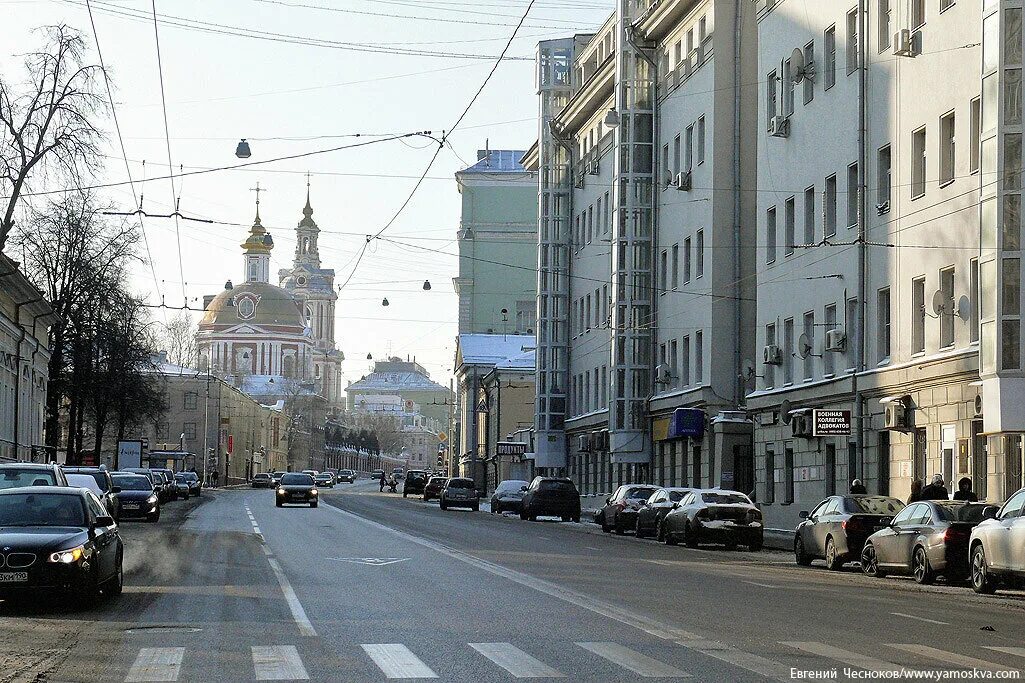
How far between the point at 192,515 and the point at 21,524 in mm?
35899

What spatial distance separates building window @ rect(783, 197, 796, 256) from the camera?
42625 millimetres

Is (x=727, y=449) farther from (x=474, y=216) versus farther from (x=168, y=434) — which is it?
(x=168, y=434)

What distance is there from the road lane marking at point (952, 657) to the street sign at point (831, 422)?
2271 cm

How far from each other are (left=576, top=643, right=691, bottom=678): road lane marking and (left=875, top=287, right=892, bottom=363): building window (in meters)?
24.1

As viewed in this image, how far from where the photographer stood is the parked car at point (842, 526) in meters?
26.4

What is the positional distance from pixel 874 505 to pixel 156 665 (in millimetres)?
17769

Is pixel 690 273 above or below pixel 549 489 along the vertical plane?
above

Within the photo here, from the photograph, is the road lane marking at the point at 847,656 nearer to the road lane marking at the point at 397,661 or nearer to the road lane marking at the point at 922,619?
the road lane marking at the point at 922,619

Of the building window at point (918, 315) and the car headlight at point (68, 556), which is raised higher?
the building window at point (918, 315)

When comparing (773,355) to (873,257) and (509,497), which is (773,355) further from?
(509,497)

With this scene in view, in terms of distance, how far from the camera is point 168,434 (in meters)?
140

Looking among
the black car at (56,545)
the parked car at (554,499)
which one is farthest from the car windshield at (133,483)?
the black car at (56,545)

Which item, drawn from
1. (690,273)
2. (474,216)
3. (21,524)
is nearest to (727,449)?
(690,273)

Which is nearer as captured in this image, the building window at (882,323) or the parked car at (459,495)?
the building window at (882,323)
